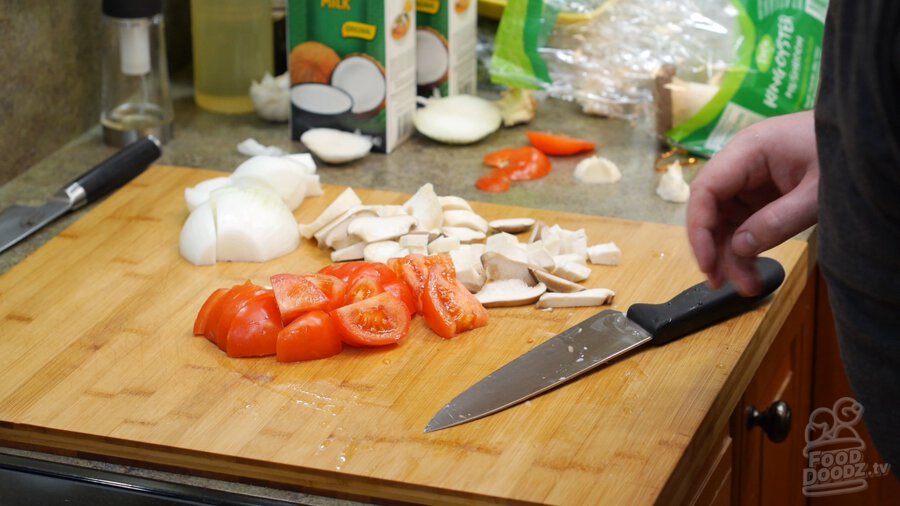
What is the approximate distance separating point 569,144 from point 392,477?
850mm

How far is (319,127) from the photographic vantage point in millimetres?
1678

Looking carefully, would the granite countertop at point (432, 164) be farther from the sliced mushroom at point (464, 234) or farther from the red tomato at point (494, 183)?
the sliced mushroom at point (464, 234)

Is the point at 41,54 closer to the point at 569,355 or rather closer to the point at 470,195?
the point at 470,195

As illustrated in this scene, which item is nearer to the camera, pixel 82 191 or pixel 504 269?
pixel 504 269

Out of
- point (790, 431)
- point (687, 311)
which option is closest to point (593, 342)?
point (687, 311)

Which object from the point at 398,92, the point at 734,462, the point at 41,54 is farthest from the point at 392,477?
the point at 41,54

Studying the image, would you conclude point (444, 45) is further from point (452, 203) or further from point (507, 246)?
point (507, 246)

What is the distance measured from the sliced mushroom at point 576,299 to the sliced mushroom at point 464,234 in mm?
165

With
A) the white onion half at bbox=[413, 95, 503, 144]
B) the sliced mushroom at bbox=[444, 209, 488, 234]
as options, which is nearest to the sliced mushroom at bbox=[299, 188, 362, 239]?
the sliced mushroom at bbox=[444, 209, 488, 234]

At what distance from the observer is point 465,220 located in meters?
1.38

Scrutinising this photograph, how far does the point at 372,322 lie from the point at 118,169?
0.55 meters

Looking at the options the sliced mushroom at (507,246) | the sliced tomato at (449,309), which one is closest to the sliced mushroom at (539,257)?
the sliced mushroom at (507,246)

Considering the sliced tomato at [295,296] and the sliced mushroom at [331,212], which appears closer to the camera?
the sliced tomato at [295,296]

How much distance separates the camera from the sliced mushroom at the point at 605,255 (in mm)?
1310
